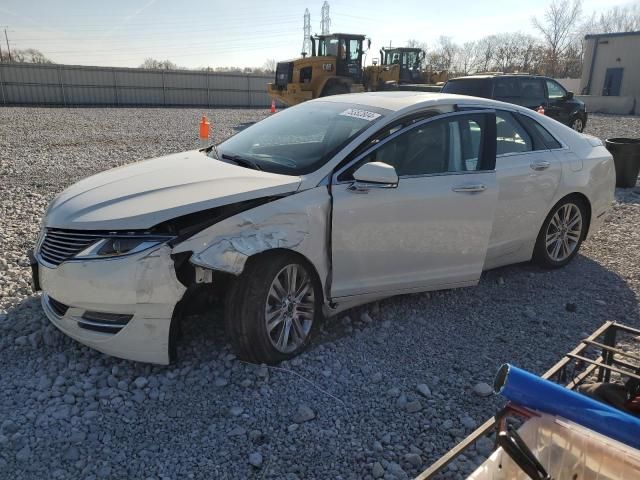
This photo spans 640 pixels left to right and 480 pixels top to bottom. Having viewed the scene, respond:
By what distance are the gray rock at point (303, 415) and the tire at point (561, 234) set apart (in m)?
2.98

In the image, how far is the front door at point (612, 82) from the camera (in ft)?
107

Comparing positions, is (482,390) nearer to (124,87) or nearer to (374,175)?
(374,175)

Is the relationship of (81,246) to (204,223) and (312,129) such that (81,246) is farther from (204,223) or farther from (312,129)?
(312,129)

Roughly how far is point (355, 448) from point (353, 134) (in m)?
2.08

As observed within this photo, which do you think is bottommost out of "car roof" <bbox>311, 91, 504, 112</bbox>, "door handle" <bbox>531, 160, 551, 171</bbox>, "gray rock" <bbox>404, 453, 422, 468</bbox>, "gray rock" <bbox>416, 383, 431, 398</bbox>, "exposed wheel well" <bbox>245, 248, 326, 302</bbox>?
"gray rock" <bbox>404, 453, 422, 468</bbox>

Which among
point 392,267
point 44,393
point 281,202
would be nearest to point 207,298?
point 281,202

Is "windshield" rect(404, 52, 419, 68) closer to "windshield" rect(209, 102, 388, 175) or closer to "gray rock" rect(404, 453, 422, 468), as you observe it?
"windshield" rect(209, 102, 388, 175)

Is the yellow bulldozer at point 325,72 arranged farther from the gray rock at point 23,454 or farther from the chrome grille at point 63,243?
the gray rock at point 23,454

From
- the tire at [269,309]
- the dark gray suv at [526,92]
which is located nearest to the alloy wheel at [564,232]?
the tire at [269,309]

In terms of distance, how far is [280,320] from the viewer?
3.42m

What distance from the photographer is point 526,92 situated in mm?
13727

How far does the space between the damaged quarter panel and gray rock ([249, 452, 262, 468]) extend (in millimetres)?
990

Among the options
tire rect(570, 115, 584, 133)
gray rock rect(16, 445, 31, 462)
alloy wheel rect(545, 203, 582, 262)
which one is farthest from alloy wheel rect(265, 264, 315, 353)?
tire rect(570, 115, 584, 133)

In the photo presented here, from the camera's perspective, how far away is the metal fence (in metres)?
29.1
